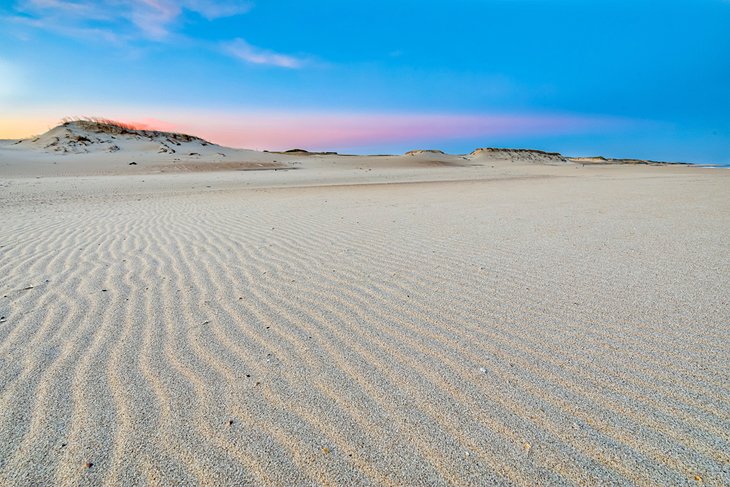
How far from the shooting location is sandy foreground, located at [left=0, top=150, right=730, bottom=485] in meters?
1.81

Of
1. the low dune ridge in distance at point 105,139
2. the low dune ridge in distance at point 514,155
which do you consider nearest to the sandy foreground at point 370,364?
the low dune ridge in distance at point 105,139

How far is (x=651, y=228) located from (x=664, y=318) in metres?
4.43

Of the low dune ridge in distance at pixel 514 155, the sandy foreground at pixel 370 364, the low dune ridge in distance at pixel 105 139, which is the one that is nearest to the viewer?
the sandy foreground at pixel 370 364

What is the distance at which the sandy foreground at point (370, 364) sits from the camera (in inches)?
71.2

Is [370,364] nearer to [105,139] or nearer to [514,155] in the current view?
[105,139]

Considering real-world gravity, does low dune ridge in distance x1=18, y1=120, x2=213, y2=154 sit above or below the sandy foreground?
above

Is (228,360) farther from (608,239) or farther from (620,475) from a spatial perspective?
(608,239)

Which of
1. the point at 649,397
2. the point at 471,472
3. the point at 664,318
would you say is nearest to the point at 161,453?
the point at 471,472

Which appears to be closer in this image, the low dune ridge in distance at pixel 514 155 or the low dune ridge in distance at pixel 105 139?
the low dune ridge in distance at pixel 105 139

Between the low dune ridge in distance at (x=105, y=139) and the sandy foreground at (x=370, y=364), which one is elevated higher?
the low dune ridge in distance at (x=105, y=139)

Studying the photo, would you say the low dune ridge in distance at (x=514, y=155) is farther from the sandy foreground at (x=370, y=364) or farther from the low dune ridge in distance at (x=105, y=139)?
the sandy foreground at (x=370, y=364)

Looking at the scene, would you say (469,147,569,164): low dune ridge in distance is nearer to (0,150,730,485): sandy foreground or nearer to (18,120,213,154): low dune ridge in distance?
(18,120,213,154): low dune ridge in distance

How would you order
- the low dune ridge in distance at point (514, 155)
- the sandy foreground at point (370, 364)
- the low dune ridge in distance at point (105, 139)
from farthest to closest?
the low dune ridge in distance at point (514, 155) < the low dune ridge in distance at point (105, 139) < the sandy foreground at point (370, 364)

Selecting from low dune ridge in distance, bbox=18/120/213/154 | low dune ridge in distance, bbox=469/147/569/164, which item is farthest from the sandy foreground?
low dune ridge in distance, bbox=469/147/569/164
